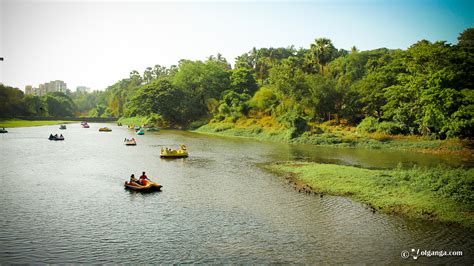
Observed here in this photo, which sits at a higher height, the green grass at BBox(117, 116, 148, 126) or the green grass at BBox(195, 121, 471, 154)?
the green grass at BBox(117, 116, 148, 126)

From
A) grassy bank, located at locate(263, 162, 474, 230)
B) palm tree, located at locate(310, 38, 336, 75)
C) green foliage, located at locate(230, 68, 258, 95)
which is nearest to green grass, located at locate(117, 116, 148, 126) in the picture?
green foliage, located at locate(230, 68, 258, 95)

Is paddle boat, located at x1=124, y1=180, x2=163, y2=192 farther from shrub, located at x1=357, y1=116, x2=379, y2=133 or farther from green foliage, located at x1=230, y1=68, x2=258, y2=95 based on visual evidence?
green foliage, located at x1=230, y1=68, x2=258, y2=95

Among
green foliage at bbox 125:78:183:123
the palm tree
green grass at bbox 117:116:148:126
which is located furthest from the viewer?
green grass at bbox 117:116:148:126

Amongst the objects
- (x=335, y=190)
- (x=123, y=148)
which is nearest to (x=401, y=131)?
(x=335, y=190)

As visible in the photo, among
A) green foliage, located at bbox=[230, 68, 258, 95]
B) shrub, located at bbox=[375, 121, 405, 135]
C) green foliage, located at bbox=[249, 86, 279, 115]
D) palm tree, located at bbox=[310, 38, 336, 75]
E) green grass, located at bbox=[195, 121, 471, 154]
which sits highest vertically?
palm tree, located at bbox=[310, 38, 336, 75]

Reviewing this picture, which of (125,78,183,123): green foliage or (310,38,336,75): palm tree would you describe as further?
(125,78,183,123): green foliage

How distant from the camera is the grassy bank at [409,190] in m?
23.3

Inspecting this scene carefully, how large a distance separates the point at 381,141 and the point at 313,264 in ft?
170

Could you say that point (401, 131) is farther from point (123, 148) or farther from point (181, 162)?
point (123, 148)

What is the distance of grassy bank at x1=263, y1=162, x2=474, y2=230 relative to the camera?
23281 millimetres

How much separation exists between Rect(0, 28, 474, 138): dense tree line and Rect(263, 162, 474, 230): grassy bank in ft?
89.4

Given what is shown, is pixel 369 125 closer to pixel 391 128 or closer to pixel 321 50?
pixel 391 128

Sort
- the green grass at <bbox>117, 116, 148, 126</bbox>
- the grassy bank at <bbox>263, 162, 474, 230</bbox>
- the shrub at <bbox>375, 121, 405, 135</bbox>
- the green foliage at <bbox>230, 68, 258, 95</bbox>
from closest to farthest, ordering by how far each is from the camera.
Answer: the grassy bank at <bbox>263, 162, 474, 230</bbox>, the shrub at <bbox>375, 121, 405, 135</bbox>, the green foliage at <bbox>230, 68, 258, 95</bbox>, the green grass at <bbox>117, 116, 148, 126</bbox>

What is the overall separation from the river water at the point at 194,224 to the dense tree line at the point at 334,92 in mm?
36657
